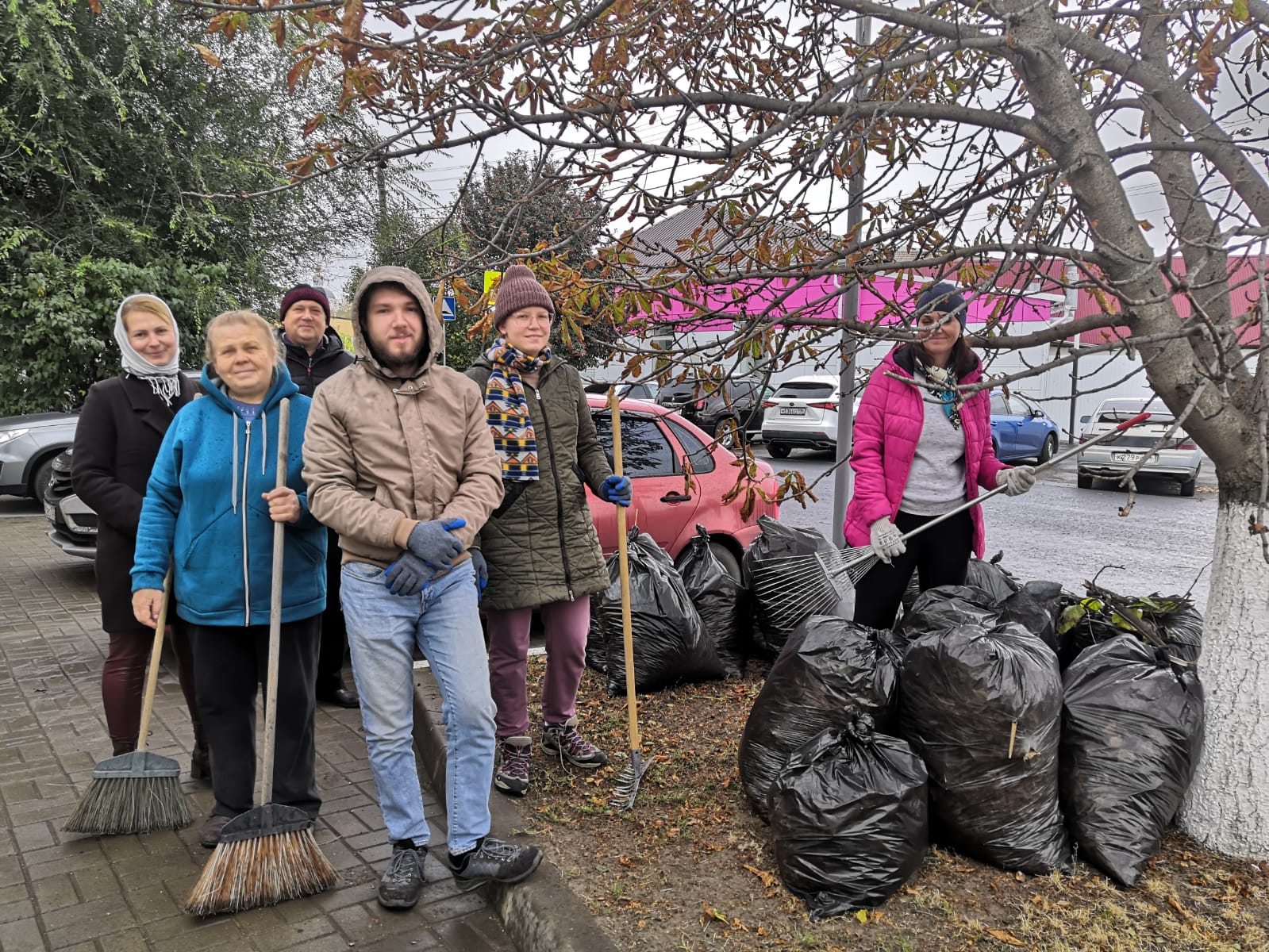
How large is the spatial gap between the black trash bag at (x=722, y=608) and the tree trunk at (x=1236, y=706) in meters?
2.17

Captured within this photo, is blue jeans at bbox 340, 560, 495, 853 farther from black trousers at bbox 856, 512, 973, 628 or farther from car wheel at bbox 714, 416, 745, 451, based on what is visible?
black trousers at bbox 856, 512, 973, 628

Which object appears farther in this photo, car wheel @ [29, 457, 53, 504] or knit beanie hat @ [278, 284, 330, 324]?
car wheel @ [29, 457, 53, 504]

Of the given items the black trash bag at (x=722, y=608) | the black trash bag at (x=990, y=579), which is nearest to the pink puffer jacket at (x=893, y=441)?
the black trash bag at (x=990, y=579)

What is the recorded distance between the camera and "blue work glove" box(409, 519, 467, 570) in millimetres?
2570

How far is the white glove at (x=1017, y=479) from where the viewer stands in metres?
3.04

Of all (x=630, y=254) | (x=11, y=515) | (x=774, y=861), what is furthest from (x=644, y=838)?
(x=11, y=515)

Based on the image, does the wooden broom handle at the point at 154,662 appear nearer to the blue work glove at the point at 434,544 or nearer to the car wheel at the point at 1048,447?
the blue work glove at the point at 434,544

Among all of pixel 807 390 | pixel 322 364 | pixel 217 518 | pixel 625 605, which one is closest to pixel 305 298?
pixel 322 364

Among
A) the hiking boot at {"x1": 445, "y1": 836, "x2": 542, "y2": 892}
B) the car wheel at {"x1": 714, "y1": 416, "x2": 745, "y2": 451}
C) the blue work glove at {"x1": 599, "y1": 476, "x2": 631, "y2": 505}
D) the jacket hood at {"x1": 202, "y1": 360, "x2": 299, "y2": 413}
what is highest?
the jacket hood at {"x1": 202, "y1": 360, "x2": 299, "y2": 413}

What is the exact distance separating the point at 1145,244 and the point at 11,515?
1136 cm

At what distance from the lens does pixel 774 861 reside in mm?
2742

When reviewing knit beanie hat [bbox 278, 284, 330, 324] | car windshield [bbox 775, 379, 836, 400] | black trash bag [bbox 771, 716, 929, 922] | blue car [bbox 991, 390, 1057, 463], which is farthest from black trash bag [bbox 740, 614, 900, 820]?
blue car [bbox 991, 390, 1057, 463]

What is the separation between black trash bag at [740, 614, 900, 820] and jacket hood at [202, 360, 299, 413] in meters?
1.94

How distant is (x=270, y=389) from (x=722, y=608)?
8.17 feet
